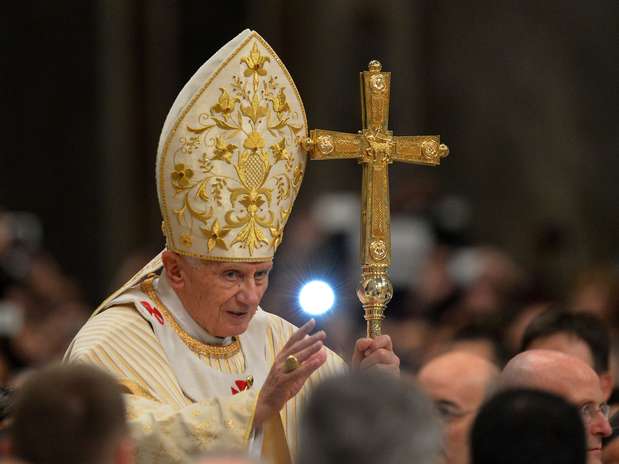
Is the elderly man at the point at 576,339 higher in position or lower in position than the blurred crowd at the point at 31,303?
higher

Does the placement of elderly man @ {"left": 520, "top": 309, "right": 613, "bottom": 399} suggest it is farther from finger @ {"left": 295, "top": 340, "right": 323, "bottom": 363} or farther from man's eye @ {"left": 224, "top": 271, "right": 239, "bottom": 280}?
finger @ {"left": 295, "top": 340, "right": 323, "bottom": 363}

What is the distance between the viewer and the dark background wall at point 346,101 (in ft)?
54.4

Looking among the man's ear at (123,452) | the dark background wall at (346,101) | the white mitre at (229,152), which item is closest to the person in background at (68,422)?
the man's ear at (123,452)

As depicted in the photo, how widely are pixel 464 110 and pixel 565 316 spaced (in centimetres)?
1015

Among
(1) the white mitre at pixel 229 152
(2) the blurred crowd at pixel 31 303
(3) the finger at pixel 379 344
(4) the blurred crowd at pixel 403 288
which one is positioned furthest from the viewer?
(2) the blurred crowd at pixel 31 303

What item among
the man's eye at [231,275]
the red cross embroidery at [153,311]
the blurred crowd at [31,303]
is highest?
the man's eye at [231,275]

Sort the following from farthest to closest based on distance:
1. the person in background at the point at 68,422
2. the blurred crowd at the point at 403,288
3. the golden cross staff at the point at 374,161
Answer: the blurred crowd at the point at 403,288, the golden cross staff at the point at 374,161, the person in background at the point at 68,422

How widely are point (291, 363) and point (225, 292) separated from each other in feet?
2.63

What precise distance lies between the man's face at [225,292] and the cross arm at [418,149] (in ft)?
2.19

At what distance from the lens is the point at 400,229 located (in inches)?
542

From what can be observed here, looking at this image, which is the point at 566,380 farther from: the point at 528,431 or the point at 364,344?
the point at 528,431

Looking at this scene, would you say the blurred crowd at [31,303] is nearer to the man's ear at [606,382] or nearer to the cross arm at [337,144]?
the cross arm at [337,144]

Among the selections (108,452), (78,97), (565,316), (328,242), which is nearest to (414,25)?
(78,97)

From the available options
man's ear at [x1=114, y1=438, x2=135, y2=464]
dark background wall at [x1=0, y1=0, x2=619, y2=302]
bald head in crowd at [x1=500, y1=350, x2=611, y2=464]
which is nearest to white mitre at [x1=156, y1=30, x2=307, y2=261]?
bald head in crowd at [x1=500, y1=350, x2=611, y2=464]
